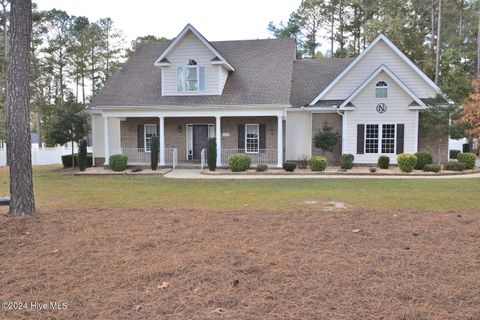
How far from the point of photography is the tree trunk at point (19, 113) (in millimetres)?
7582

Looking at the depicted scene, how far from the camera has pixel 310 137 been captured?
21109 mm

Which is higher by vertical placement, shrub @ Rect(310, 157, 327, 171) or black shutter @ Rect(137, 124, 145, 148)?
black shutter @ Rect(137, 124, 145, 148)

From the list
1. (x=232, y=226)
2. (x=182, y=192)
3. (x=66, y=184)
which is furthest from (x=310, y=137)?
(x=232, y=226)

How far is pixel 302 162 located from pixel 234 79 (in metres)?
6.01

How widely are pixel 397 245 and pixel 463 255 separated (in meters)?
0.78

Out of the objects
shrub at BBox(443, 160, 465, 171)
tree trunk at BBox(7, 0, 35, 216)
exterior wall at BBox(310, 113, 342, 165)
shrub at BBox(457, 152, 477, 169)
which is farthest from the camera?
exterior wall at BBox(310, 113, 342, 165)

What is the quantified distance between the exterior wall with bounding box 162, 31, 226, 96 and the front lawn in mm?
6995

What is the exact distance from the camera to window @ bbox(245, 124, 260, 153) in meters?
21.5

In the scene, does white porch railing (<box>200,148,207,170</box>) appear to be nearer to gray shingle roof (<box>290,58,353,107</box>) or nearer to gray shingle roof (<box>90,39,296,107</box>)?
gray shingle roof (<box>90,39,296,107</box>)

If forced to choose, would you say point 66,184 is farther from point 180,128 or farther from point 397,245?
point 397,245

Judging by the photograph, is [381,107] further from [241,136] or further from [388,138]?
[241,136]

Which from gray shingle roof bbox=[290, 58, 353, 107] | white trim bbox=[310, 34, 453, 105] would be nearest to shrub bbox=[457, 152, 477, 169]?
white trim bbox=[310, 34, 453, 105]

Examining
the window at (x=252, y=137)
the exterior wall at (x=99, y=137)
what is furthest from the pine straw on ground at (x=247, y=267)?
the exterior wall at (x=99, y=137)

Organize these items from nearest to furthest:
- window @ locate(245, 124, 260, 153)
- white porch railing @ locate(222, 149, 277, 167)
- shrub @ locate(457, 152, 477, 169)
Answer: shrub @ locate(457, 152, 477, 169) → white porch railing @ locate(222, 149, 277, 167) → window @ locate(245, 124, 260, 153)
